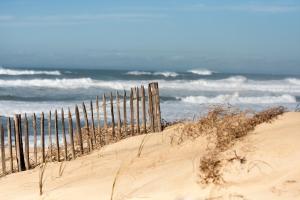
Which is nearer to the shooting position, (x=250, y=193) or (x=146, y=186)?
(x=250, y=193)

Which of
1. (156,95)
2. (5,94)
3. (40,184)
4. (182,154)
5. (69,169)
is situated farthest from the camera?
(5,94)

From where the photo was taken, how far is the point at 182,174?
6680 mm

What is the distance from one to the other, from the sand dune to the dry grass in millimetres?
103

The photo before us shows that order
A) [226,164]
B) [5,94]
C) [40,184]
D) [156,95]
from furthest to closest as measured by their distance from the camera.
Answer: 1. [5,94]
2. [156,95]
3. [40,184]
4. [226,164]

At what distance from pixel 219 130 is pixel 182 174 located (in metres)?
1.51

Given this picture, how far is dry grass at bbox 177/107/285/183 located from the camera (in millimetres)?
6418

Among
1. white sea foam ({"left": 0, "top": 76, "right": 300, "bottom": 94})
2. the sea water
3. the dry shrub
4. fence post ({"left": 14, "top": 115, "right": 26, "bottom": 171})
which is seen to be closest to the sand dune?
the dry shrub

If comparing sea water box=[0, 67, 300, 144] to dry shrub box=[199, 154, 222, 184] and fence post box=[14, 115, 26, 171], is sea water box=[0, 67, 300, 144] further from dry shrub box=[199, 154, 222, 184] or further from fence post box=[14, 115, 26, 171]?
dry shrub box=[199, 154, 222, 184]

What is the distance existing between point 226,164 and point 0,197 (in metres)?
3.36

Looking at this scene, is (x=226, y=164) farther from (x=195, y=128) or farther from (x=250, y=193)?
(x=195, y=128)

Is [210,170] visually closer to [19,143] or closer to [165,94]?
[19,143]

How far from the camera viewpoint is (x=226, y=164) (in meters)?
6.49

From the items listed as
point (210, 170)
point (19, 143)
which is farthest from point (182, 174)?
point (19, 143)

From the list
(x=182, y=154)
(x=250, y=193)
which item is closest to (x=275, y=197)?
(x=250, y=193)
